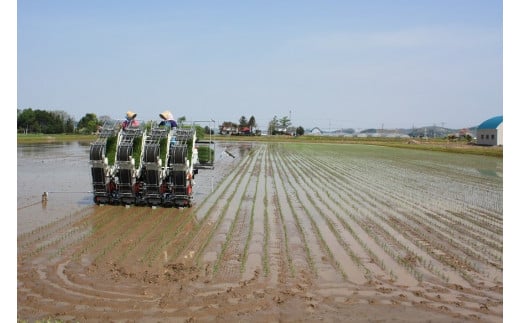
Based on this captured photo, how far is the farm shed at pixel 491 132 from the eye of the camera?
5681 centimetres

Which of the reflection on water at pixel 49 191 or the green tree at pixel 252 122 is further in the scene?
the green tree at pixel 252 122

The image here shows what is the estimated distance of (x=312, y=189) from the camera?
58.2 ft

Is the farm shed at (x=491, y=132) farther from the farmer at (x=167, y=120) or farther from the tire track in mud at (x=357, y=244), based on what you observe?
the farmer at (x=167, y=120)

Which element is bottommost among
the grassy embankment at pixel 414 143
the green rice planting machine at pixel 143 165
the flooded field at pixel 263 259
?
the flooded field at pixel 263 259

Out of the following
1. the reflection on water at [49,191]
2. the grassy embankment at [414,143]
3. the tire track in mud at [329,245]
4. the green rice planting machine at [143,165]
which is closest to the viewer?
the tire track in mud at [329,245]

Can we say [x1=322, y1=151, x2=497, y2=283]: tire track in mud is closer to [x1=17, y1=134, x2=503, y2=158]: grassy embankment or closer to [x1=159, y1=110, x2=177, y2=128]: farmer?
[x1=159, y1=110, x2=177, y2=128]: farmer

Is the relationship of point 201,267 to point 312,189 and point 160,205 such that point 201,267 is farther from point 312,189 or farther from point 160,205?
point 312,189

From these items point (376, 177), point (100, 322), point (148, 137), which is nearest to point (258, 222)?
point (148, 137)

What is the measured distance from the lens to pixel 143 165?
40.5ft

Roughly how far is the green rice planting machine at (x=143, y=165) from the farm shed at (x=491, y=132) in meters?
52.2

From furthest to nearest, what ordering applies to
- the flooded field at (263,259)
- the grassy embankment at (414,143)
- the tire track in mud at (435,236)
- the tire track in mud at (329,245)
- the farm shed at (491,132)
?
the farm shed at (491,132)
the grassy embankment at (414,143)
the tire track in mud at (435,236)
the tire track in mud at (329,245)
the flooded field at (263,259)

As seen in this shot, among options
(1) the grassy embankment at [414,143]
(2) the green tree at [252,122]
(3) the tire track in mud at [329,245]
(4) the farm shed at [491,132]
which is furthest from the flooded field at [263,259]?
(2) the green tree at [252,122]

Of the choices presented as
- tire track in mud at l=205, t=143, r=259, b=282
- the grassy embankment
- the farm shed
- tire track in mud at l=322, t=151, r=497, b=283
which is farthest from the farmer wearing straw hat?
the farm shed

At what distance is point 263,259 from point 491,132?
57.9 m
